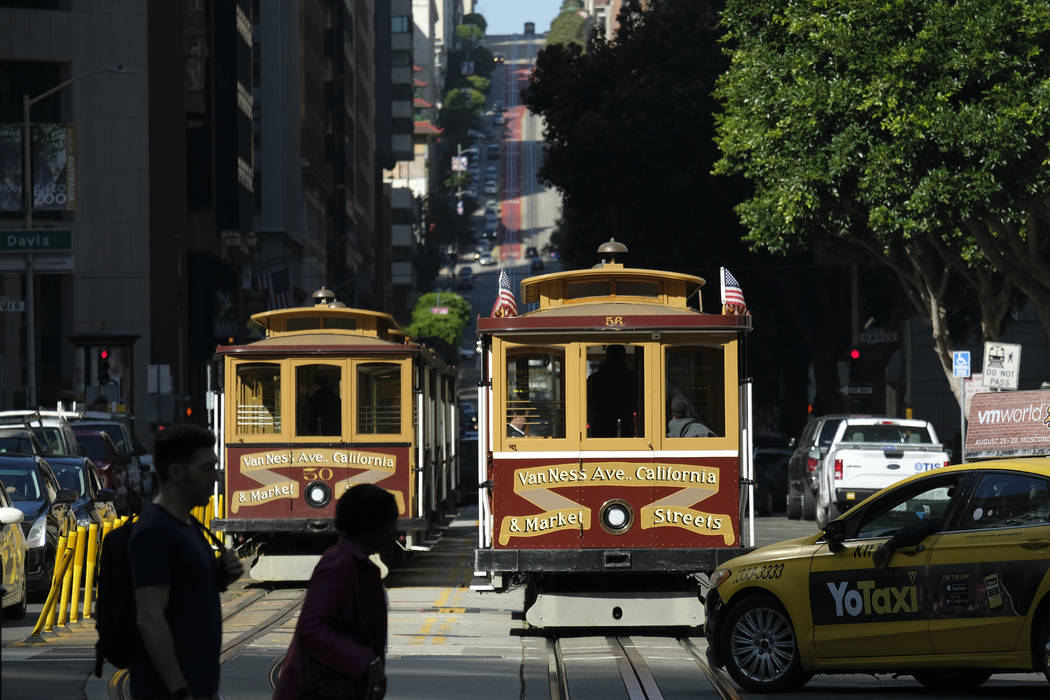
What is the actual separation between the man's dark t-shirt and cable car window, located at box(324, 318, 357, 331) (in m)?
16.0

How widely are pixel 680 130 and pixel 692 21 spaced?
365 cm

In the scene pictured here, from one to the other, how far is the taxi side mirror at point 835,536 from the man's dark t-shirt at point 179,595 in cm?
672

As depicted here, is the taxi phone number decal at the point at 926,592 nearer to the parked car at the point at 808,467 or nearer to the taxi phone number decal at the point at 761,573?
the taxi phone number decal at the point at 761,573

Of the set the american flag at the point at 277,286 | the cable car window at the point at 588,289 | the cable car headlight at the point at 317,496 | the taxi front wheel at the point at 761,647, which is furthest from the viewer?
the american flag at the point at 277,286

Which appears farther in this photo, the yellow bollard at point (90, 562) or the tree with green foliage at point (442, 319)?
the tree with green foliage at point (442, 319)

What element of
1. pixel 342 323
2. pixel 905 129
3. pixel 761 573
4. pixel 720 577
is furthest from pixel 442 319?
pixel 761 573

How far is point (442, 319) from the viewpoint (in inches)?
4717

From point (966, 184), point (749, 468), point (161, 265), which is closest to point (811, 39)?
point (966, 184)

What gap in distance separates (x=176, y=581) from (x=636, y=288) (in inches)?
434

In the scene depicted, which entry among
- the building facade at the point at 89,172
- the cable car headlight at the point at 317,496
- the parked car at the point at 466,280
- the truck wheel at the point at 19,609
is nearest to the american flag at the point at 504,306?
the cable car headlight at the point at 317,496

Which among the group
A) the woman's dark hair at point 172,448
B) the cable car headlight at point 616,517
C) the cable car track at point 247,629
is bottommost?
the cable car track at point 247,629

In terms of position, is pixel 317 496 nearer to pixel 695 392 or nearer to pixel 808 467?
pixel 695 392

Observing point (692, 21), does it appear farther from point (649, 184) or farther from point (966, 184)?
point (966, 184)

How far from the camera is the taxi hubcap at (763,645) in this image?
12633 millimetres
